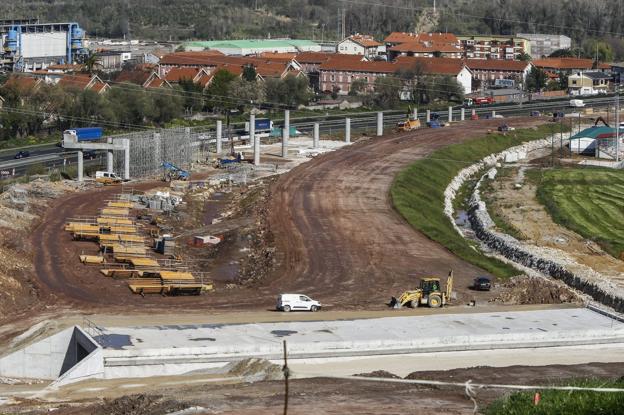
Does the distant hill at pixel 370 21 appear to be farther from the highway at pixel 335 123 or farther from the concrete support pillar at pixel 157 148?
the concrete support pillar at pixel 157 148

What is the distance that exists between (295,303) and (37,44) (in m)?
95.1

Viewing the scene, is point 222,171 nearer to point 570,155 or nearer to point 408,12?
point 570,155

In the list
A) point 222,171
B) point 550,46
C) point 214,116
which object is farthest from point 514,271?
point 550,46

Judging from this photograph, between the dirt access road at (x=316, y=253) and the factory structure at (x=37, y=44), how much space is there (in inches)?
2424

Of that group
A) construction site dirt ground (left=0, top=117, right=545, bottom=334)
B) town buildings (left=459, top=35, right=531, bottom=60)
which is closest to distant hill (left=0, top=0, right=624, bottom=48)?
town buildings (left=459, top=35, right=531, bottom=60)

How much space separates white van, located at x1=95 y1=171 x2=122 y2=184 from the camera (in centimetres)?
6097

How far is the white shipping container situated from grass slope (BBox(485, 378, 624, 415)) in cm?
10741

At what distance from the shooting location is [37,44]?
410 feet

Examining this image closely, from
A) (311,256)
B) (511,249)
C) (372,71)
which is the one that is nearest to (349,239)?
(311,256)

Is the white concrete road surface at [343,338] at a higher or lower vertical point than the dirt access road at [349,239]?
lower

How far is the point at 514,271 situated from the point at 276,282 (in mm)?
8966

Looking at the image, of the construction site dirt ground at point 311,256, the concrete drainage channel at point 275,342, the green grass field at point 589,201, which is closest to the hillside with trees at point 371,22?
the green grass field at point 589,201

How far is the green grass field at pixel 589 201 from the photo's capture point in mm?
53188

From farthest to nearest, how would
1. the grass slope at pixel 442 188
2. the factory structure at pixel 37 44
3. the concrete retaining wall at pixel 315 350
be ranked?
1. the factory structure at pixel 37 44
2. the grass slope at pixel 442 188
3. the concrete retaining wall at pixel 315 350
